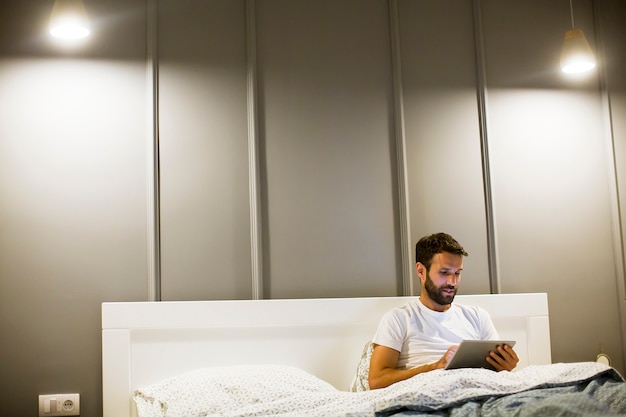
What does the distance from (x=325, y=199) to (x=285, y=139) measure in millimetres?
329

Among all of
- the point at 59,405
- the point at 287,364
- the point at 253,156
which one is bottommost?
the point at 59,405

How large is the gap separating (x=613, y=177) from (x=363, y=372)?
171 centimetres

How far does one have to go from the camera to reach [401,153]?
3387 mm

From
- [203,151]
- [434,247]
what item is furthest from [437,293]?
[203,151]

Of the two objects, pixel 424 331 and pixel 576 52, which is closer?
pixel 424 331

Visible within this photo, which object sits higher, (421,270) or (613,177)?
(613,177)

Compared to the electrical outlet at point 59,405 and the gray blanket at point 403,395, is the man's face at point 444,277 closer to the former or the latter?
the gray blanket at point 403,395

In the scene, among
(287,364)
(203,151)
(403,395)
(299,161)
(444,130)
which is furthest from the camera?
(444,130)

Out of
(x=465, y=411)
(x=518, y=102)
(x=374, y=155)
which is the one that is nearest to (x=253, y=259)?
(x=374, y=155)

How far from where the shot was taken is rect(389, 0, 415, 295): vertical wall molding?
3.32 m

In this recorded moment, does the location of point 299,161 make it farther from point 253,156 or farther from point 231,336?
point 231,336

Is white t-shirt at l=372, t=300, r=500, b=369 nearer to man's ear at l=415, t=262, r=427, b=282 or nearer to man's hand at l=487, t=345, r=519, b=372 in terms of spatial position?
man's ear at l=415, t=262, r=427, b=282

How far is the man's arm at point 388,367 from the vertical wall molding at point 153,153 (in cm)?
95

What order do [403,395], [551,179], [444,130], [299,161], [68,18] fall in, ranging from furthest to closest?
[551,179], [444,130], [299,161], [68,18], [403,395]
